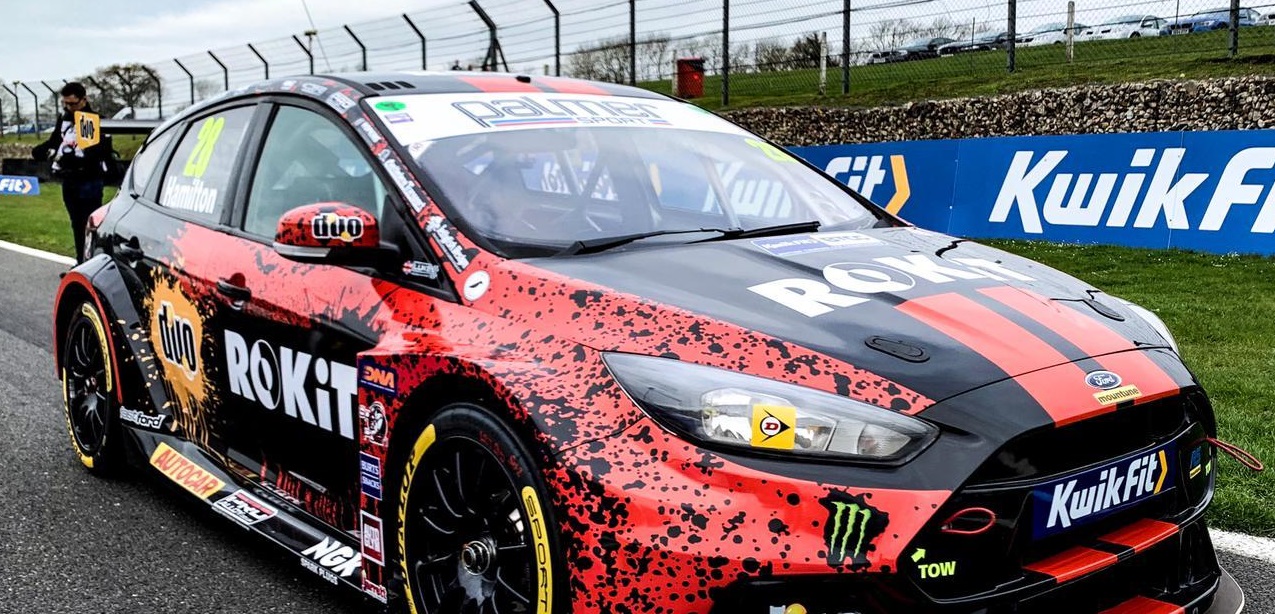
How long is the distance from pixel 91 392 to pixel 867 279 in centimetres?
315

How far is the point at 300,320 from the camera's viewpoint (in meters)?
2.96

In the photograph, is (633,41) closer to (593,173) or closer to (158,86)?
(158,86)

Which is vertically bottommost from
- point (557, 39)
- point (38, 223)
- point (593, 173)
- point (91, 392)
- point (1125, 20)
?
point (38, 223)

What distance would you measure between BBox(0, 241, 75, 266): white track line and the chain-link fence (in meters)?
2.53

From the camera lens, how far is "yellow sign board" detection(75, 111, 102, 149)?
10195mm

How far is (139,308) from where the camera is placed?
12.6 ft

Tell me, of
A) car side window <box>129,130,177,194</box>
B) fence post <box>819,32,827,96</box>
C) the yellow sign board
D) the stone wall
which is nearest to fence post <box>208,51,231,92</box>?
the stone wall

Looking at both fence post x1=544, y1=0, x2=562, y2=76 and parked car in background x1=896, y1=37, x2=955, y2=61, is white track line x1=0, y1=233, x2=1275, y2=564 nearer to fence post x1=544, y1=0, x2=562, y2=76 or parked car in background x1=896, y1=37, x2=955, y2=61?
parked car in background x1=896, y1=37, x2=955, y2=61

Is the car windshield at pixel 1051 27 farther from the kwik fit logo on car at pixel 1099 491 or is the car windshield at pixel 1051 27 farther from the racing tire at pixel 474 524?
the racing tire at pixel 474 524

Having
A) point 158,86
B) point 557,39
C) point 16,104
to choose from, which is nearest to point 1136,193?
point 557,39

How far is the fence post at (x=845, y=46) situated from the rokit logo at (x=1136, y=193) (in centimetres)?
514

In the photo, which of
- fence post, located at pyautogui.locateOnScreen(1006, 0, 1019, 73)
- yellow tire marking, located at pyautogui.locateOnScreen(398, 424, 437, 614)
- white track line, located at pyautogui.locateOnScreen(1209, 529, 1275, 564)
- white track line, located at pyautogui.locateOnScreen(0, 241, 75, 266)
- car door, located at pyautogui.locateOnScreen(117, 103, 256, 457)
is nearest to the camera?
yellow tire marking, located at pyautogui.locateOnScreen(398, 424, 437, 614)

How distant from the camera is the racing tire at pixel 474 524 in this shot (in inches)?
86.8

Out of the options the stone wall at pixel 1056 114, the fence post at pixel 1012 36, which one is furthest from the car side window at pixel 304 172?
the fence post at pixel 1012 36
